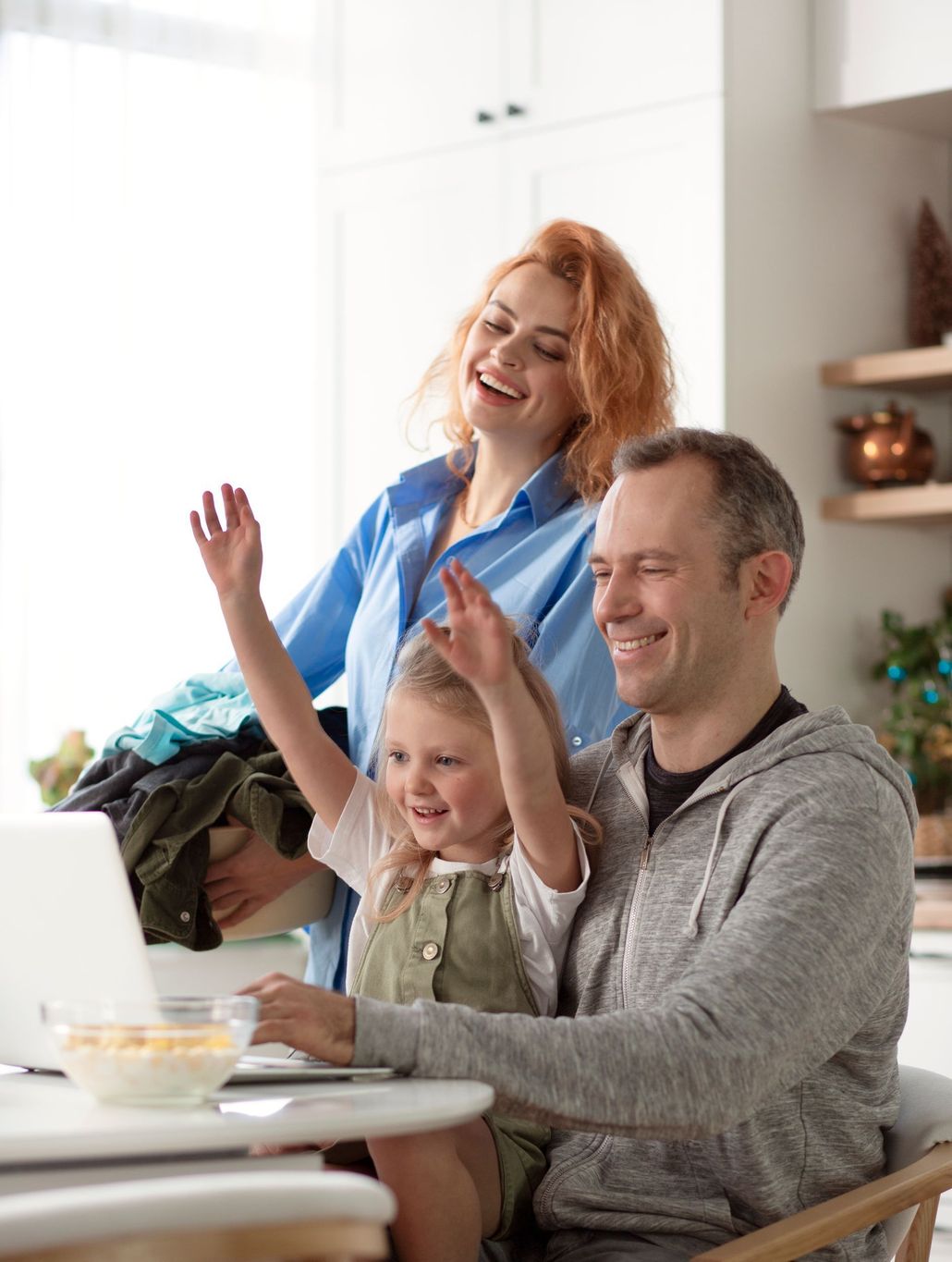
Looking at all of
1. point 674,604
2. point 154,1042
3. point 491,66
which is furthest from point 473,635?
point 491,66

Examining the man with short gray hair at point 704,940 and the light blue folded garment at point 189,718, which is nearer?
the man with short gray hair at point 704,940

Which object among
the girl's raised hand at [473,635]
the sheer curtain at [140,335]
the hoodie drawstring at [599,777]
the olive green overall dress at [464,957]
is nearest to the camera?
the girl's raised hand at [473,635]

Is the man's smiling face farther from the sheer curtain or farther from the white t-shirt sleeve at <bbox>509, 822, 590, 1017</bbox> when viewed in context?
the sheer curtain

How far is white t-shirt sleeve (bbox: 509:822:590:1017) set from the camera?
5.79 feet

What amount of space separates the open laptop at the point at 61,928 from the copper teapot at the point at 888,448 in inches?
99.2

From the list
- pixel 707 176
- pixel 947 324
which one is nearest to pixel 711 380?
pixel 707 176

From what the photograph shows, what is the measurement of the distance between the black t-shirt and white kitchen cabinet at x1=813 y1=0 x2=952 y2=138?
7.18ft

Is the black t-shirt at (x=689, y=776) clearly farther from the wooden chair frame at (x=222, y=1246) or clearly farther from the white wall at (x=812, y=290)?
the white wall at (x=812, y=290)

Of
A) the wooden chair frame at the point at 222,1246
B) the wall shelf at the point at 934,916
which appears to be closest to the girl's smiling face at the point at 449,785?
the wooden chair frame at the point at 222,1246

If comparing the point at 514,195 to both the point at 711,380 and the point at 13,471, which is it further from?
the point at 13,471

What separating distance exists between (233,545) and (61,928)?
2.11 ft

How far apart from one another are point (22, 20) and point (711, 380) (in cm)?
177

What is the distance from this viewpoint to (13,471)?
400 cm

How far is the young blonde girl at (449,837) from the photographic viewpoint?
1556 millimetres
